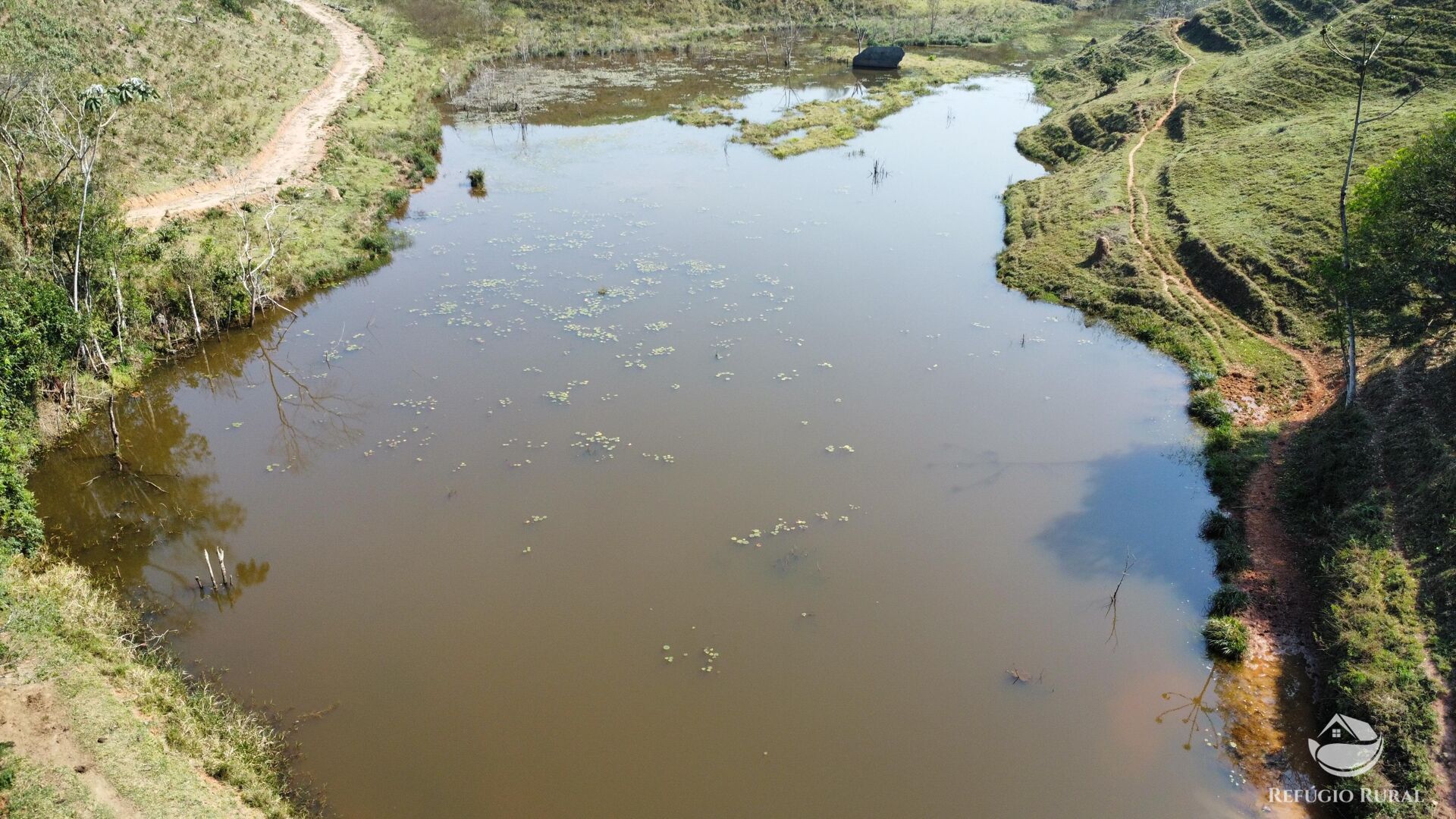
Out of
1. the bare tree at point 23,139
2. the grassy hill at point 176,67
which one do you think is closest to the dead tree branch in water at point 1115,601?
the bare tree at point 23,139

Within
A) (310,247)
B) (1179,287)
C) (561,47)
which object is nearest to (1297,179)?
(1179,287)

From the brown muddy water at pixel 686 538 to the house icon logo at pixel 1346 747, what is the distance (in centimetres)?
138

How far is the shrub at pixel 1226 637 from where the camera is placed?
46.8 feet

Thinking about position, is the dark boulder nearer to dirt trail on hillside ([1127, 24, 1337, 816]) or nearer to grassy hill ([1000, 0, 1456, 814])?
grassy hill ([1000, 0, 1456, 814])

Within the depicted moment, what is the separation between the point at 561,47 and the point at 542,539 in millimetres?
57174

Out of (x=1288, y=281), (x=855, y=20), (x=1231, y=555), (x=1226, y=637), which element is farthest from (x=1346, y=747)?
(x=855, y=20)

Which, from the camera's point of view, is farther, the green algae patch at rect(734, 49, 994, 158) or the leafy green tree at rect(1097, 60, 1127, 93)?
the leafy green tree at rect(1097, 60, 1127, 93)

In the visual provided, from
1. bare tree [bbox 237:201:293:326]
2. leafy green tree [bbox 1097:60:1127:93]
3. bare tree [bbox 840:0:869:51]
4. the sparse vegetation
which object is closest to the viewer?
the sparse vegetation

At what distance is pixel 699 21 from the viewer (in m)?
73.2

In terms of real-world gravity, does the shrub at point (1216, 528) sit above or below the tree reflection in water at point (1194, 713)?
above

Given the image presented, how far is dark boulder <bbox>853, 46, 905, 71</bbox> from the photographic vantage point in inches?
2419

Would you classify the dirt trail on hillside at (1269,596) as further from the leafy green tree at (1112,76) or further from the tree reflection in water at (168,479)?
the leafy green tree at (1112,76)

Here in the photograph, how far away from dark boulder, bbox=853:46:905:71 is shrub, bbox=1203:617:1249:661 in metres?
55.9

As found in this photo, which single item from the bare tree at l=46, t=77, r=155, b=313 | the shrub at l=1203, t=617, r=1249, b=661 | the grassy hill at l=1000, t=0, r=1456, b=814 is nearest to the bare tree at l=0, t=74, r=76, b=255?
the bare tree at l=46, t=77, r=155, b=313
